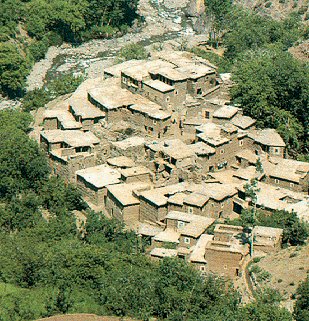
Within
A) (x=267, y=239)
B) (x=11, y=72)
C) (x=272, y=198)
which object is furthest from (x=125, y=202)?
(x=11, y=72)

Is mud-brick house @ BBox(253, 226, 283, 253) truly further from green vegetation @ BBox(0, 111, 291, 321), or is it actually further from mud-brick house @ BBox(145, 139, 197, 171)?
mud-brick house @ BBox(145, 139, 197, 171)

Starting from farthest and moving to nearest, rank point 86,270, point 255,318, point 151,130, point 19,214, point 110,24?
point 110,24, point 151,130, point 19,214, point 86,270, point 255,318

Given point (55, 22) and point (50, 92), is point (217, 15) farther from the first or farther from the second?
point (50, 92)

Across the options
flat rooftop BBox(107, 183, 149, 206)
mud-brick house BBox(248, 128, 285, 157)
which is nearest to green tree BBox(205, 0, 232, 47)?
mud-brick house BBox(248, 128, 285, 157)

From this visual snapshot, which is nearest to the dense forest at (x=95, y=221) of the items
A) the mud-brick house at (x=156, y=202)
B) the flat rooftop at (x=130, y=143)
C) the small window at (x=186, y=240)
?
the mud-brick house at (x=156, y=202)

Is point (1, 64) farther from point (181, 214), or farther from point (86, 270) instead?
point (86, 270)

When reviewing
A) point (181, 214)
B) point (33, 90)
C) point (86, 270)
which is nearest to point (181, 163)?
point (181, 214)

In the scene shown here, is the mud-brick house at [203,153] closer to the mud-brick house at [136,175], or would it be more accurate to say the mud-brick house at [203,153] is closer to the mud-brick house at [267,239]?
the mud-brick house at [136,175]
